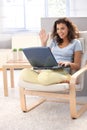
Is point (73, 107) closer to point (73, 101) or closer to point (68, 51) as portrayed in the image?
point (73, 101)

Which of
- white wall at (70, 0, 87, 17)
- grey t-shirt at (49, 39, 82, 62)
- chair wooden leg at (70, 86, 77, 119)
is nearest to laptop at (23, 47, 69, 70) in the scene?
grey t-shirt at (49, 39, 82, 62)

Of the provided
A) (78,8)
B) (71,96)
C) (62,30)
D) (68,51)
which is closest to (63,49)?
(68,51)

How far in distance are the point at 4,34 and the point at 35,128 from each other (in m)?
3.62

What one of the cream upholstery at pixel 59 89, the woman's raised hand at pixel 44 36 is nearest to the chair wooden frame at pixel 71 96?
the cream upholstery at pixel 59 89

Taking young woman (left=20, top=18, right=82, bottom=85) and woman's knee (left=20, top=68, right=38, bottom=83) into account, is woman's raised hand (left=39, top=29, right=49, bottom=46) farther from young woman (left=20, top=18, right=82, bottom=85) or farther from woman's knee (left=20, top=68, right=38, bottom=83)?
woman's knee (left=20, top=68, right=38, bottom=83)

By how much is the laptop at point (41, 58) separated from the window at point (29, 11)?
3.05 metres

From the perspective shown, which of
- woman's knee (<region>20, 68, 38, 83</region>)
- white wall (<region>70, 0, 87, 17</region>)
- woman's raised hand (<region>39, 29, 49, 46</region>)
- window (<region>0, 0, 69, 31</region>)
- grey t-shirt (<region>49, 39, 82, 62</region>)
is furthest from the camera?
window (<region>0, 0, 69, 31</region>)

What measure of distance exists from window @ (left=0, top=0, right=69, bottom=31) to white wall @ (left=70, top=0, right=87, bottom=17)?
0.15m

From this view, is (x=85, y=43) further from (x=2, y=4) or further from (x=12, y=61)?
(x=2, y=4)

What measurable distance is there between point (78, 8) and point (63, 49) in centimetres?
279

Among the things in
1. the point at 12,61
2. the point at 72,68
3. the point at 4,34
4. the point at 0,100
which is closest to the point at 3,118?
the point at 0,100

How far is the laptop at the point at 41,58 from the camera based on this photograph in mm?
2861

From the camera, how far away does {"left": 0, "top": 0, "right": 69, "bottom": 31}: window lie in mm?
5902

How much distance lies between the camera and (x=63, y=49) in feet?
10.5
